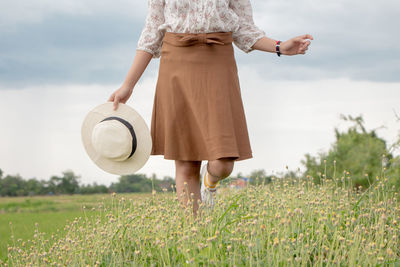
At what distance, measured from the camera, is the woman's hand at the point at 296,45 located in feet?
13.4

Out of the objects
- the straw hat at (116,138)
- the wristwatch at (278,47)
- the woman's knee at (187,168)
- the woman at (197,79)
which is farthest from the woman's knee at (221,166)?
the wristwatch at (278,47)

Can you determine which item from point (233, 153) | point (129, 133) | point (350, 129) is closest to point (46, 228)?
point (129, 133)

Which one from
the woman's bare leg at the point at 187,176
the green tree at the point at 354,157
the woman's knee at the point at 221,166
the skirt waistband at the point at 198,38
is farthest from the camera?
the green tree at the point at 354,157

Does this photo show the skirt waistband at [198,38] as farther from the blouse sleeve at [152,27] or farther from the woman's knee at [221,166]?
the woman's knee at [221,166]

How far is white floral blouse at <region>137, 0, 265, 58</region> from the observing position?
3.92m

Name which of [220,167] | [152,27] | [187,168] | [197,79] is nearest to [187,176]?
[187,168]

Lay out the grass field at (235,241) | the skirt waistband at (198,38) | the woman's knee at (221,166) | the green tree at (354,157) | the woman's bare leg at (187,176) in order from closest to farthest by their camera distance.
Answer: the grass field at (235,241) < the skirt waistband at (198,38) < the woman's knee at (221,166) < the woman's bare leg at (187,176) < the green tree at (354,157)

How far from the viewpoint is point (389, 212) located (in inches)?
179

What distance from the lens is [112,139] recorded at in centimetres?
397

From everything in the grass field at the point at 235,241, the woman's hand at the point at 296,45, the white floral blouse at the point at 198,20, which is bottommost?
the grass field at the point at 235,241

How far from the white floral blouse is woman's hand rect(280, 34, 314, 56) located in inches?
9.7

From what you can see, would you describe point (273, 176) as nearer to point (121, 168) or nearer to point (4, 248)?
point (121, 168)

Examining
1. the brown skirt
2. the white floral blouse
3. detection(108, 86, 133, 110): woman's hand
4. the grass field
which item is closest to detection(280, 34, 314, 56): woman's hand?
the white floral blouse

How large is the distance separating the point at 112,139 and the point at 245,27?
1.56 metres
